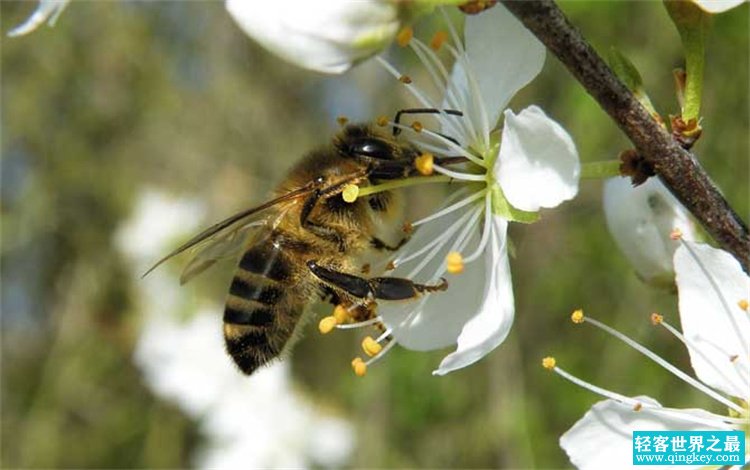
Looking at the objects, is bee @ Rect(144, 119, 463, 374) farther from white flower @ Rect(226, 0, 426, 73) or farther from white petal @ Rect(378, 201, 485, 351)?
white flower @ Rect(226, 0, 426, 73)

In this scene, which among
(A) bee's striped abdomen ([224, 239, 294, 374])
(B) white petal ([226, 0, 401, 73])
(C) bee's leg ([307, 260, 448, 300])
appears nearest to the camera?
(B) white petal ([226, 0, 401, 73])

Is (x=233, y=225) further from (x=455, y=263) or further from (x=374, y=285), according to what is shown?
(x=455, y=263)

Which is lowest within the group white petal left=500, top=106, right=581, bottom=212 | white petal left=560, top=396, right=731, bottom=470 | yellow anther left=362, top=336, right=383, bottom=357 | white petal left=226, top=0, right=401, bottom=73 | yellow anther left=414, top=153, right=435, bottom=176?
yellow anther left=362, top=336, right=383, bottom=357

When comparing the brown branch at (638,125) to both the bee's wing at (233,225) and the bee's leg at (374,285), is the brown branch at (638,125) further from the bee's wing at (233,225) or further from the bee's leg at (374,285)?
the bee's wing at (233,225)

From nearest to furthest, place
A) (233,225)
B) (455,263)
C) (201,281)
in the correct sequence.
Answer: (455,263), (233,225), (201,281)

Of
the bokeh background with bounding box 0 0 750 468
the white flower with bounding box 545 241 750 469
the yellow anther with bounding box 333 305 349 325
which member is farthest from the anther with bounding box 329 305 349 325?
the bokeh background with bounding box 0 0 750 468

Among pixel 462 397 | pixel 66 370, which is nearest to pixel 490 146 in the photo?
pixel 462 397

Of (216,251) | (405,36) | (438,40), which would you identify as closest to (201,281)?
(216,251)
